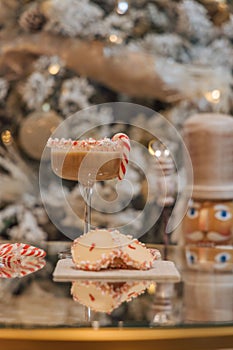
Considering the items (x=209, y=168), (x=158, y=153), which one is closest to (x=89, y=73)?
(x=209, y=168)

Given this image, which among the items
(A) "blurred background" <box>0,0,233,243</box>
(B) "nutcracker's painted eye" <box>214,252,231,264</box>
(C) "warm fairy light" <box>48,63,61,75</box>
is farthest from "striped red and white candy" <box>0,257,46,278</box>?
(C) "warm fairy light" <box>48,63,61,75</box>

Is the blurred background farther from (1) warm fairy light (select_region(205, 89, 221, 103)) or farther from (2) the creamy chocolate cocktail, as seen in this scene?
(2) the creamy chocolate cocktail

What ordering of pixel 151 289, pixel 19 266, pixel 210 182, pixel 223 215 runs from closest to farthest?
1. pixel 151 289
2. pixel 19 266
3. pixel 223 215
4. pixel 210 182

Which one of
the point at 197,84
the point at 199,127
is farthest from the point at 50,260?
the point at 197,84

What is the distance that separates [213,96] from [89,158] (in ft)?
5.35

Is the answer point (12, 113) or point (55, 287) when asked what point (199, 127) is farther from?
point (55, 287)

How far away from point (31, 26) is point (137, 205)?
83 centimetres

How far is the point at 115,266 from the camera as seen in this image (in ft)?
3.45

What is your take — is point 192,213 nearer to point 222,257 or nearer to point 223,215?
point 223,215

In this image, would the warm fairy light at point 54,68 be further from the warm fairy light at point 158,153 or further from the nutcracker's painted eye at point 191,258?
the nutcracker's painted eye at point 191,258

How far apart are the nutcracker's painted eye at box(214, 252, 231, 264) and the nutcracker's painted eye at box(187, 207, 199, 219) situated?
1.15m

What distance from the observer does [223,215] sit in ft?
8.07

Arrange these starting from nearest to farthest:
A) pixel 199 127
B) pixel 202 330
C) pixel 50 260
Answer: pixel 202 330
pixel 50 260
pixel 199 127

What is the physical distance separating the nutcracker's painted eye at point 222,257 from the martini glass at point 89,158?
0.75ft
